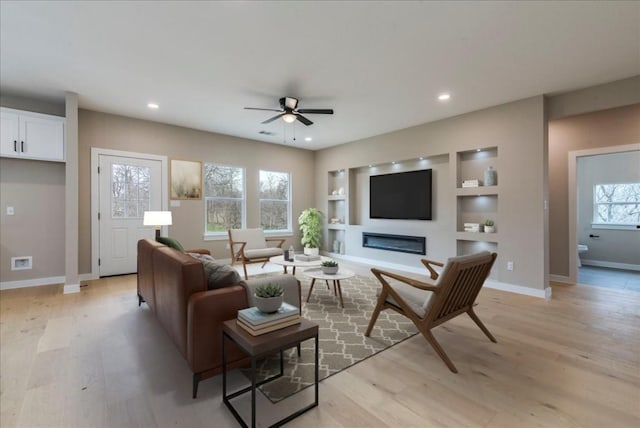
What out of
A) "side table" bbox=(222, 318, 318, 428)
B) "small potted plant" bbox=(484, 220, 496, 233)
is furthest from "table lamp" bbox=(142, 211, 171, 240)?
"small potted plant" bbox=(484, 220, 496, 233)

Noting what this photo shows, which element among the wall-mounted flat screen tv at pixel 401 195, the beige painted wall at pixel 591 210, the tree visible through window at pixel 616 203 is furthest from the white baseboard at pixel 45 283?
the tree visible through window at pixel 616 203

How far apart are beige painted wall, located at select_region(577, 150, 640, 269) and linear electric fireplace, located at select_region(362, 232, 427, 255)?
3406mm

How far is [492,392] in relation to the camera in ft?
6.14

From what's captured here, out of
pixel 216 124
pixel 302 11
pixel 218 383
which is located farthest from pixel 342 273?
pixel 216 124

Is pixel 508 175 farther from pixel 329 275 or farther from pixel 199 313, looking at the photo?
pixel 199 313

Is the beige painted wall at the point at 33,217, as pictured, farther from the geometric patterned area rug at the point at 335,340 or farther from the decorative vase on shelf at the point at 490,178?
the decorative vase on shelf at the point at 490,178

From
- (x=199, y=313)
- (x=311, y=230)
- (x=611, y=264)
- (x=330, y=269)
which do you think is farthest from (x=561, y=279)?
(x=199, y=313)

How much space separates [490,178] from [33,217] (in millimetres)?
6990

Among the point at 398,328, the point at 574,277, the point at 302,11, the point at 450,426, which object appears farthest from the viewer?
the point at 574,277

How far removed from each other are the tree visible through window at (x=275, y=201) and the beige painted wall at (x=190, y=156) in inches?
6.7

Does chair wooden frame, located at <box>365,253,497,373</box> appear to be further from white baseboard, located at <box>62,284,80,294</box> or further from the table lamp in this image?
white baseboard, located at <box>62,284,80,294</box>

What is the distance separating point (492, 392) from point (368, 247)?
4543 mm

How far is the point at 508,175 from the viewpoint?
4234 mm

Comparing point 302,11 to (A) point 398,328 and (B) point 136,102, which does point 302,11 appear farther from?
(B) point 136,102
